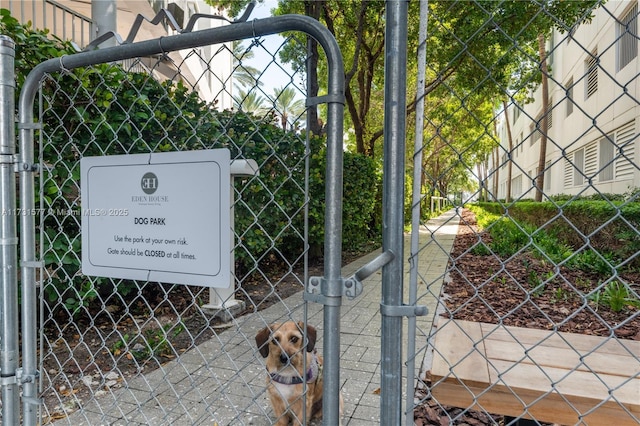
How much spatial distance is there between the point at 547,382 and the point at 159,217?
1.56 metres

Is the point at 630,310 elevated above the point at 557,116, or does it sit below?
below

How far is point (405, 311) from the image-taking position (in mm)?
1147

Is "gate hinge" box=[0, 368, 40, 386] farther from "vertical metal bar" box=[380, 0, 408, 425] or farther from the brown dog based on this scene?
"vertical metal bar" box=[380, 0, 408, 425]

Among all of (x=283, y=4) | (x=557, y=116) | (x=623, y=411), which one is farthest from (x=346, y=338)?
(x=557, y=116)

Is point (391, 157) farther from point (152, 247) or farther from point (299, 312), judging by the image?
point (299, 312)

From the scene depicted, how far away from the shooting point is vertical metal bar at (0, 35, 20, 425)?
164cm

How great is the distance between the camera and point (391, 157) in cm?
116

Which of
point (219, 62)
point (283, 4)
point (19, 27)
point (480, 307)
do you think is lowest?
point (480, 307)

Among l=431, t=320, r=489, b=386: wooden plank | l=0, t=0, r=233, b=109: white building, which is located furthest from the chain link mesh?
l=0, t=0, r=233, b=109: white building

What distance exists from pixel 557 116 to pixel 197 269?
1758 centimetres

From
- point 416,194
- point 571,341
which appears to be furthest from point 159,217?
point 571,341

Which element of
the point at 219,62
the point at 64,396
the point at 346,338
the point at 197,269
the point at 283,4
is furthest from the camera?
the point at 219,62

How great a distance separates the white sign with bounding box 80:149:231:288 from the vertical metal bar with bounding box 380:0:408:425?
1.84ft

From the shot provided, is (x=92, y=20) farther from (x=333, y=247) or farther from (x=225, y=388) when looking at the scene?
(x=333, y=247)
